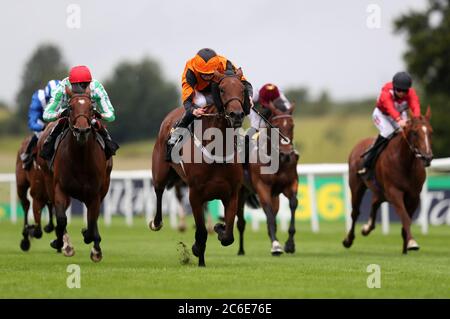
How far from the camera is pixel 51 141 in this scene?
1225 cm

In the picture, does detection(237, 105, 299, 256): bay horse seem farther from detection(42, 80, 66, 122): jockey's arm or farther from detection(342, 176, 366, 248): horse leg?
detection(42, 80, 66, 122): jockey's arm

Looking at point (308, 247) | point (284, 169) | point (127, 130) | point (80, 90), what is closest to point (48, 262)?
point (80, 90)

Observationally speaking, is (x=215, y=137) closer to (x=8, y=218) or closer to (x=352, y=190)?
(x=352, y=190)

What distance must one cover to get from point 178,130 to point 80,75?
48.7 inches

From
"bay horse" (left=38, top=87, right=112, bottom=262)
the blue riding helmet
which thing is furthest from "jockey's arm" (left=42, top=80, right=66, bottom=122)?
the blue riding helmet

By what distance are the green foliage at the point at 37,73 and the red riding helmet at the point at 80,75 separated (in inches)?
1443

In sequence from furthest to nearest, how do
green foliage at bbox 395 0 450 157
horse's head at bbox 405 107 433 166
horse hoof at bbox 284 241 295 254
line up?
green foliage at bbox 395 0 450 157
horse hoof at bbox 284 241 295 254
horse's head at bbox 405 107 433 166

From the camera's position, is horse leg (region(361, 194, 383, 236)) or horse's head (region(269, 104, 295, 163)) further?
horse leg (region(361, 194, 383, 236))

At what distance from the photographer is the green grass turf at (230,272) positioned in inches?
338

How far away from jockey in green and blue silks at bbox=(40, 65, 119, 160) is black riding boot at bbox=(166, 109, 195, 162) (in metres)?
0.73

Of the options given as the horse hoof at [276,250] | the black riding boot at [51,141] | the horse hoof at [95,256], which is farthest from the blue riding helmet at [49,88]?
the horse hoof at [276,250]

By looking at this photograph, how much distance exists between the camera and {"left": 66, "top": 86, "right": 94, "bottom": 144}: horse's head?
10914 millimetres

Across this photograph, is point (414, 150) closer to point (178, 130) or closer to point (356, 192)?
point (356, 192)

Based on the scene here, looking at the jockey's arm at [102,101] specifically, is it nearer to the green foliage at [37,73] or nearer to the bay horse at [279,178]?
the bay horse at [279,178]
